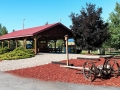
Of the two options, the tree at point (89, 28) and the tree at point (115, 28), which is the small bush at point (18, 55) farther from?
the tree at point (115, 28)

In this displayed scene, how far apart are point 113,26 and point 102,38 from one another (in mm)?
13860

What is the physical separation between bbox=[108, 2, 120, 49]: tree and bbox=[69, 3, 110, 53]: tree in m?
9.99

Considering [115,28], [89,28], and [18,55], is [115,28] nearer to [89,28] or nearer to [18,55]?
[89,28]

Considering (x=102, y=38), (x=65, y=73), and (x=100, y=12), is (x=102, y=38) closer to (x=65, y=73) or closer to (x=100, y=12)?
(x=100, y=12)

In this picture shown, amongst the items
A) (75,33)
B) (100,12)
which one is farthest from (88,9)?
(75,33)

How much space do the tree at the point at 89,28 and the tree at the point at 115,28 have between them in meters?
9.99

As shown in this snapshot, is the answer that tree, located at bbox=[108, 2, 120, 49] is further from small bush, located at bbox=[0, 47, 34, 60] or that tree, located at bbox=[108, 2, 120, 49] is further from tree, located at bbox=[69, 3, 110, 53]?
small bush, located at bbox=[0, 47, 34, 60]

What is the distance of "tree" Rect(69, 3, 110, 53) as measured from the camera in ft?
78.7

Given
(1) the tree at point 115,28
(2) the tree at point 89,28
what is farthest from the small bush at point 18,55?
(1) the tree at point 115,28

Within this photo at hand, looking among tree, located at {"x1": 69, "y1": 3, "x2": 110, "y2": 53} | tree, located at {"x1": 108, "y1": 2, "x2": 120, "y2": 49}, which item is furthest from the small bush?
tree, located at {"x1": 108, "y1": 2, "x2": 120, "y2": 49}

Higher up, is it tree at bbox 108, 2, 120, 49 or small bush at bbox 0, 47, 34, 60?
tree at bbox 108, 2, 120, 49

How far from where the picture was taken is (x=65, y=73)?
1032 centimetres

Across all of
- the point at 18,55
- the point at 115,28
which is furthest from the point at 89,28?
the point at 115,28

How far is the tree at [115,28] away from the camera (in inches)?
1356
